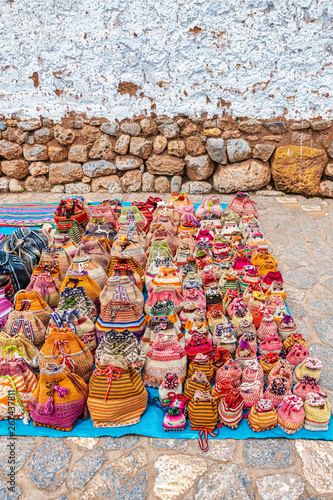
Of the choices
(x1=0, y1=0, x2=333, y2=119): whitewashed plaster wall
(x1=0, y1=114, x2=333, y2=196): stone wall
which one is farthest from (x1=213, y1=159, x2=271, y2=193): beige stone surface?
(x1=0, y1=0, x2=333, y2=119): whitewashed plaster wall

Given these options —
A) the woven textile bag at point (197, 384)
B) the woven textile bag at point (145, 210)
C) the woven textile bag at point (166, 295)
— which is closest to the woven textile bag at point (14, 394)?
the woven textile bag at point (197, 384)

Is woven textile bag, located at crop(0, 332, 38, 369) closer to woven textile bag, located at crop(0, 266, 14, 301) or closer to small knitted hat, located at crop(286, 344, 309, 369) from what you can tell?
woven textile bag, located at crop(0, 266, 14, 301)

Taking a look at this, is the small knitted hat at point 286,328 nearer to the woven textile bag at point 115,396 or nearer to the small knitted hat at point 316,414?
the small knitted hat at point 316,414

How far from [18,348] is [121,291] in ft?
2.96

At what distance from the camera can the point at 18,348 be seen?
2.88 m

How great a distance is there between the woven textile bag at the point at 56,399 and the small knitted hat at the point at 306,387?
146cm

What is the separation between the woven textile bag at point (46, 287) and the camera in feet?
11.5

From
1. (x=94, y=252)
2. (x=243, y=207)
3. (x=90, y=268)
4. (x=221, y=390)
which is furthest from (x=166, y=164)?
(x=221, y=390)

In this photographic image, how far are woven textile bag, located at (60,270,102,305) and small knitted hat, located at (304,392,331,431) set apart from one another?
191 centimetres

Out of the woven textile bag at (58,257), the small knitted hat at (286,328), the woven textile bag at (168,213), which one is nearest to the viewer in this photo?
the small knitted hat at (286,328)

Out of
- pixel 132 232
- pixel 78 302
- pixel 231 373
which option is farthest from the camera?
pixel 132 232

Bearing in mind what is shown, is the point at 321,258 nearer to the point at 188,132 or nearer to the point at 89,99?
the point at 188,132

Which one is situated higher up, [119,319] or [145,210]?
[145,210]

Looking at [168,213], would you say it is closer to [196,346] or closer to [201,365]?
[196,346]
